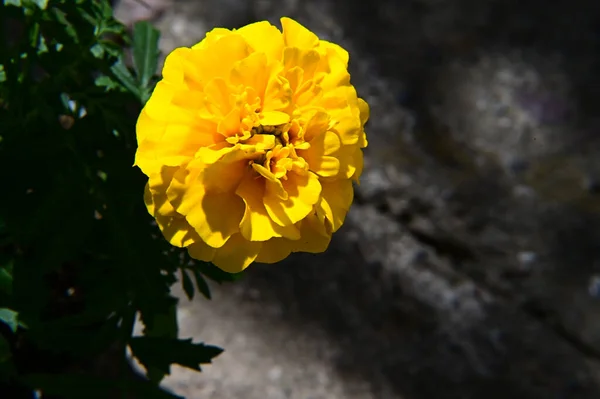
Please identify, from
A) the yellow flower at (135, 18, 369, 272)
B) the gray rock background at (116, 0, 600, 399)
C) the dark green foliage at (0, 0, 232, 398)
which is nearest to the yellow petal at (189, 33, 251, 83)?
the yellow flower at (135, 18, 369, 272)

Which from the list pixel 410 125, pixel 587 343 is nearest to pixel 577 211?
pixel 587 343

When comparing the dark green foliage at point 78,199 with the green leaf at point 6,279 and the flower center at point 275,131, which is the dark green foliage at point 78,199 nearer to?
the green leaf at point 6,279

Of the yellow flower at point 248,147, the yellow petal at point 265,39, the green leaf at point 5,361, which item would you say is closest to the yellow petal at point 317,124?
the yellow flower at point 248,147

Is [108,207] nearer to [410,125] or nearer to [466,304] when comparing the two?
[466,304]

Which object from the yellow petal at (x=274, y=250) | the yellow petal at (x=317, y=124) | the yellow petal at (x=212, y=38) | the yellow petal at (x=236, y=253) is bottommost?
the yellow petal at (x=236, y=253)

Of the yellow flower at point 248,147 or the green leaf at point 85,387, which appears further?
the green leaf at point 85,387

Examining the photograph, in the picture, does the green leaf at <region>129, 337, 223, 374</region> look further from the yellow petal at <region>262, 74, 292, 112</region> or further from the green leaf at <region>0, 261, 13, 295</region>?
the yellow petal at <region>262, 74, 292, 112</region>

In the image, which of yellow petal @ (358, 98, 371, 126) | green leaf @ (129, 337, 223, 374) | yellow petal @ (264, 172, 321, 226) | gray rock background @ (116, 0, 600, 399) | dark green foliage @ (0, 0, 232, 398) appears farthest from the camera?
gray rock background @ (116, 0, 600, 399)
